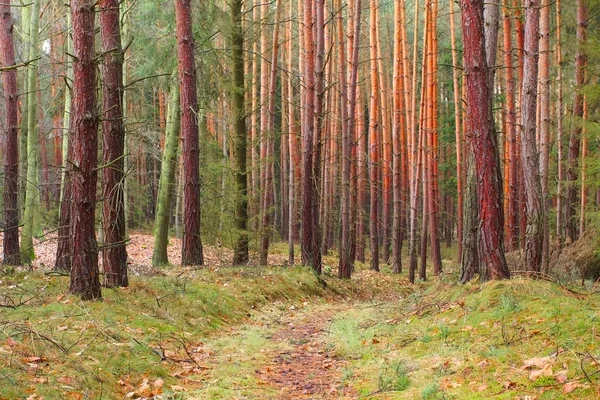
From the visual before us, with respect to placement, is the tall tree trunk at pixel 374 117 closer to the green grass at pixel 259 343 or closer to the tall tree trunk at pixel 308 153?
the tall tree trunk at pixel 308 153

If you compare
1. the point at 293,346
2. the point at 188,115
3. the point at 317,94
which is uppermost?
the point at 317,94

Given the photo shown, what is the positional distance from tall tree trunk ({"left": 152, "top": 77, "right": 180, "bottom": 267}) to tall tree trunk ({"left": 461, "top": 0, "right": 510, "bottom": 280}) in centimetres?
830

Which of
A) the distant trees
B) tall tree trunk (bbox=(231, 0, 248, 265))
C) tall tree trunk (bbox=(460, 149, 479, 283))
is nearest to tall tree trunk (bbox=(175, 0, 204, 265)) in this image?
the distant trees

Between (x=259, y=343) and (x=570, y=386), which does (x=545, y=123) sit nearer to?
(x=259, y=343)

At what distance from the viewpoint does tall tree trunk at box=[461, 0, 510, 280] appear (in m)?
8.40

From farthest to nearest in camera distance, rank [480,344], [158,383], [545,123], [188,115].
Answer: [188,115] < [545,123] < [480,344] < [158,383]

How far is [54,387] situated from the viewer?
16.0ft

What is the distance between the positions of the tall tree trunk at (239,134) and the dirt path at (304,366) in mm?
5566

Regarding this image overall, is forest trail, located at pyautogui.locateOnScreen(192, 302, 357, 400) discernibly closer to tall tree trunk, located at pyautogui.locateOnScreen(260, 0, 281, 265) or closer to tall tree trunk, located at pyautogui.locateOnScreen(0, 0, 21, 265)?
tall tree trunk, located at pyautogui.locateOnScreen(0, 0, 21, 265)

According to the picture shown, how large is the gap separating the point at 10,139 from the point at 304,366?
350 inches

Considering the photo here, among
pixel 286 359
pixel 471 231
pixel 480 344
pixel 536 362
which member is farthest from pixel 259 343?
pixel 536 362

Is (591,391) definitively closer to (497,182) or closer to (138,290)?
(497,182)

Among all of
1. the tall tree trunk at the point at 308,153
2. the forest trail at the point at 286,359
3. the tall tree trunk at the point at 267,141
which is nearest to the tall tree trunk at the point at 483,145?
the forest trail at the point at 286,359

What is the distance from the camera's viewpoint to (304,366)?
6.97m
